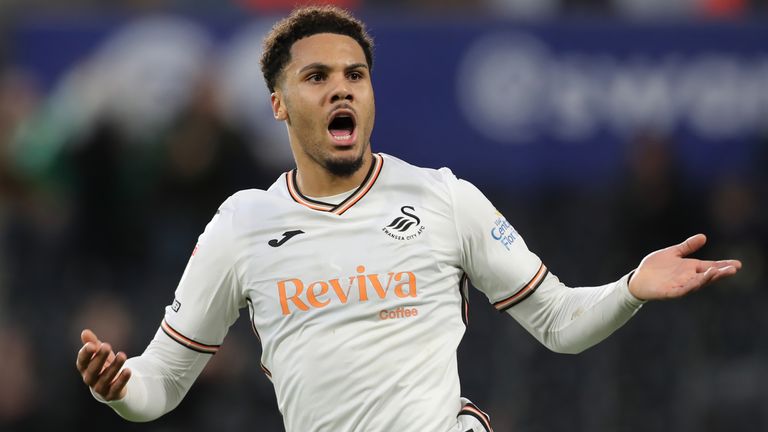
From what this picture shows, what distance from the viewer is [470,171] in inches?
398

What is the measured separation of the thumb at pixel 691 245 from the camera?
447cm

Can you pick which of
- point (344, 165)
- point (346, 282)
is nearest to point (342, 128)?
point (344, 165)

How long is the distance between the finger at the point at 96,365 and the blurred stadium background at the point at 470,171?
14.7 feet

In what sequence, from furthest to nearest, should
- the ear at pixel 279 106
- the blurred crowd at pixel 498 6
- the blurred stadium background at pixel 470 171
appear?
the blurred crowd at pixel 498 6
the blurred stadium background at pixel 470 171
the ear at pixel 279 106

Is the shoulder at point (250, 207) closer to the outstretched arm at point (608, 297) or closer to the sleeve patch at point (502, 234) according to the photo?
the sleeve patch at point (502, 234)

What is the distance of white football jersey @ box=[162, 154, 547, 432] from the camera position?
466 centimetres

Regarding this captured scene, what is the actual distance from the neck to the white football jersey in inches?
1.4

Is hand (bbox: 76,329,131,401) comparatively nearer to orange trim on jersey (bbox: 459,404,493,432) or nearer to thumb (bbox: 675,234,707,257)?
orange trim on jersey (bbox: 459,404,493,432)

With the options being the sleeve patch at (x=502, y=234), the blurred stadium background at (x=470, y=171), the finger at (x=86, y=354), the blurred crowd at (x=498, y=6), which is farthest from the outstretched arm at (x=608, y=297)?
the blurred crowd at (x=498, y=6)

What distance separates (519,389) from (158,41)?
12.1 feet

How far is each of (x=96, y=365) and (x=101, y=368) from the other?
0.05 m

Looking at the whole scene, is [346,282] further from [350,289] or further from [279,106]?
[279,106]

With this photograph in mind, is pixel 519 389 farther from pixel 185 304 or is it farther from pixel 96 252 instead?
pixel 185 304

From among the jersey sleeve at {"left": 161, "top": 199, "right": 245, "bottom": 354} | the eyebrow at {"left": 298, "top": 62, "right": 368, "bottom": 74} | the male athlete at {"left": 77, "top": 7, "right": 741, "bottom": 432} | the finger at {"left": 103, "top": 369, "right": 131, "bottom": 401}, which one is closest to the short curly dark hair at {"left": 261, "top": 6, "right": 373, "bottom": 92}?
the male athlete at {"left": 77, "top": 7, "right": 741, "bottom": 432}
